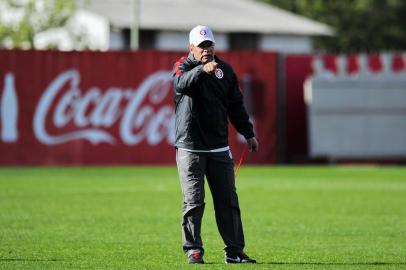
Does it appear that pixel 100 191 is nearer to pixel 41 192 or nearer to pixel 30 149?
pixel 41 192

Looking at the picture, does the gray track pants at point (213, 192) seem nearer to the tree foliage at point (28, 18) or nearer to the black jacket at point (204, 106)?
the black jacket at point (204, 106)

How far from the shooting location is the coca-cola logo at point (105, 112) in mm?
28812

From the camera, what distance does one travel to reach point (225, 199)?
1094cm

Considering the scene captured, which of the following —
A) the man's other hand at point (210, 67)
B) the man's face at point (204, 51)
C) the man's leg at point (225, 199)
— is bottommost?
the man's leg at point (225, 199)

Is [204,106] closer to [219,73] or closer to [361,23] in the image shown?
[219,73]

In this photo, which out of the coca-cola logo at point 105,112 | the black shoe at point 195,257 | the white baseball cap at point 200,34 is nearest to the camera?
the white baseball cap at point 200,34

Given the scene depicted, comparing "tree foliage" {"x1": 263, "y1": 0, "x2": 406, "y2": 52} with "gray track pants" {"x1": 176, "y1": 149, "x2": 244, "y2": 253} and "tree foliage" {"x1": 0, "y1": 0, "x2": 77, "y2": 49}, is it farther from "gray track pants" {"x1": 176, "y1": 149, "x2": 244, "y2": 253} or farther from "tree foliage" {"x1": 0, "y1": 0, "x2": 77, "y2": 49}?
"gray track pants" {"x1": 176, "y1": 149, "x2": 244, "y2": 253}

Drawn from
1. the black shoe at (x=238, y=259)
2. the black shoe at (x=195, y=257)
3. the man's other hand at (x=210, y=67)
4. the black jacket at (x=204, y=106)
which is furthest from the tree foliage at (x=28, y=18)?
the man's other hand at (x=210, y=67)

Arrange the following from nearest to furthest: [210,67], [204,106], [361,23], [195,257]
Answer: [210,67] → [195,257] → [204,106] → [361,23]

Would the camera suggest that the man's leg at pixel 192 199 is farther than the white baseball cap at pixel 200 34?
Yes

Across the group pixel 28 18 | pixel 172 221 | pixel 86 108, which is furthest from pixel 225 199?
pixel 28 18

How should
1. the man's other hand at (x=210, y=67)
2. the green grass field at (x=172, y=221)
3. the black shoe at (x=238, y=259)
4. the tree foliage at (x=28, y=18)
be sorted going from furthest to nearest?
the tree foliage at (x=28, y=18) < the green grass field at (x=172, y=221) < the black shoe at (x=238, y=259) < the man's other hand at (x=210, y=67)

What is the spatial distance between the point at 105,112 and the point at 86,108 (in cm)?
51

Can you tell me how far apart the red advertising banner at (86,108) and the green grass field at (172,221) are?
2.72 m
